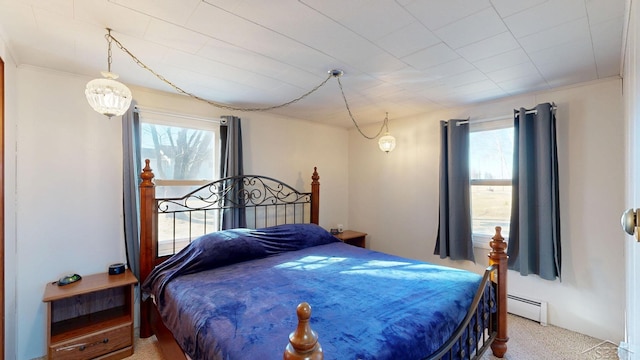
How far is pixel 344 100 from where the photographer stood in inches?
126

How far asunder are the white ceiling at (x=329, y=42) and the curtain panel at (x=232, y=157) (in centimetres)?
52

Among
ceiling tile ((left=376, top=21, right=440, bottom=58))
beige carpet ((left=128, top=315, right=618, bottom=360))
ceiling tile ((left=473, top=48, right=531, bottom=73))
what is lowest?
beige carpet ((left=128, top=315, right=618, bottom=360))

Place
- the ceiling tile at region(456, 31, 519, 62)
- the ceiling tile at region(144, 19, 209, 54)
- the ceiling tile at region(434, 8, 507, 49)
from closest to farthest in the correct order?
the ceiling tile at region(434, 8, 507, 49)
the ceiling tile at region(144, 19, 209, 54)
the ceiling tile at region(456, 31, 519, 62)

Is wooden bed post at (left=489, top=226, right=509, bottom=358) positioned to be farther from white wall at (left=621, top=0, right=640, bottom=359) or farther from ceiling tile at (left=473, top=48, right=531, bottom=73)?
ceiling tile at (left=473, top=48, right=531, bottom=73)

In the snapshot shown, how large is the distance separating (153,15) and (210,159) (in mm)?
1883

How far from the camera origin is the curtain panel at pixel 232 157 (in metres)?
3.27

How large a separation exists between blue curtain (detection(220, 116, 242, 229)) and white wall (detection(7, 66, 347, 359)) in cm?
66

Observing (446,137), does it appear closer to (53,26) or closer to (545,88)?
(545,88)

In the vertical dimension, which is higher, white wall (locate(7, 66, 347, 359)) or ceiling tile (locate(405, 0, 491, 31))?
ceiling tile (locate(405, 0, 491, 31))

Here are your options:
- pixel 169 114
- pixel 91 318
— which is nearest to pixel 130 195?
pixel 169 114

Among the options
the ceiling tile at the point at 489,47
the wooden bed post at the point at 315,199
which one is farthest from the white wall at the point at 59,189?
the ceiling tile at the point at 489,47

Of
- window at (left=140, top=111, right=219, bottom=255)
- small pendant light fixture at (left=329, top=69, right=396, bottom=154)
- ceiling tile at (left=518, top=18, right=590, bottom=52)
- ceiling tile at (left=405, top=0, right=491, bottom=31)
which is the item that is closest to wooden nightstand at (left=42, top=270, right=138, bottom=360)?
window at (left=140, top=111, right=219, bottom=255)

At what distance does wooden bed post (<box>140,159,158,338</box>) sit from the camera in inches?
101

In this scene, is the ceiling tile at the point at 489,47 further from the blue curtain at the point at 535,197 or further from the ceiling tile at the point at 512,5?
the blue curtain at the point at 535,197
